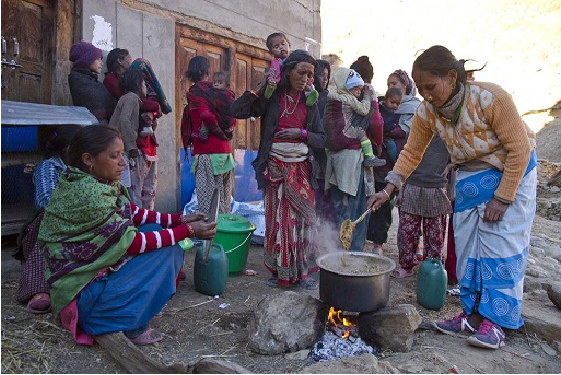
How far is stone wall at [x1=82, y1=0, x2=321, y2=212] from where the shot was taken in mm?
5395

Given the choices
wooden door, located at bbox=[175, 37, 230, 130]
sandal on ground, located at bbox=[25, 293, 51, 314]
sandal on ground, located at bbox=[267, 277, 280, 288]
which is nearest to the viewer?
sandal on ground, located at bbox=[25, 293, 51, 314]

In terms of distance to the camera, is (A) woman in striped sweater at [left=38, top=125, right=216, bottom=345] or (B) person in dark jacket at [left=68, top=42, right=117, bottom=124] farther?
(B) person in dark jacket at [left=68, top=42, right=117, bottom=124]

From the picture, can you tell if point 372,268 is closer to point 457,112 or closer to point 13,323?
point 457,112

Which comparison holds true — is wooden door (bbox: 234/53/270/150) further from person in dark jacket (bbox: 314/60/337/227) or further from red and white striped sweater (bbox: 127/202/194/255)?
red and white striped sweater (bbox: 127/202/194/255)

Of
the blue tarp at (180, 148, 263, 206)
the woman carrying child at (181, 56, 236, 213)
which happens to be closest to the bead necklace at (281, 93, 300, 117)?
the woman carrying child at (181, 56, 236, 213)

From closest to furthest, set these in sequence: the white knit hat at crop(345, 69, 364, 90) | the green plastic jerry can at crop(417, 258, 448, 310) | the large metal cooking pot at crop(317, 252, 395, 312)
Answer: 1. the large metal cooking pot at crop(317, 252, 395, 312)
2. the green plastic jerry can at crop(417, 258, 448, 310)
3. the white knit hat at crop(345, 69, 364, 90)

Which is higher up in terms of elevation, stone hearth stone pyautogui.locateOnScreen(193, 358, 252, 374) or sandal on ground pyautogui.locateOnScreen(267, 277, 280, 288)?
stone hearth stone pyautogui.locateOnScreen(193, 358, 252, 374)

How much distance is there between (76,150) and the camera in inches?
112

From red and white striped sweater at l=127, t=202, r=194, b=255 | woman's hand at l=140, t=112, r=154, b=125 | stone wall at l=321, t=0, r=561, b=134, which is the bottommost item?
red and white striped sweater at l=127, t=202, r=194, b=255

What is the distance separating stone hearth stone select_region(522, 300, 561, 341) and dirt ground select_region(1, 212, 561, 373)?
0.08m

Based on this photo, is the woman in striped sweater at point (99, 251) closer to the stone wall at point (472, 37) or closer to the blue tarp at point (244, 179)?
the blue tarp at point (244, 179)

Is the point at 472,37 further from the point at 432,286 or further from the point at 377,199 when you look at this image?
the point at 377,199

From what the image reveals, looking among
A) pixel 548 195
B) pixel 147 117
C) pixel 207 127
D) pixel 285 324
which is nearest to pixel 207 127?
pixel 207 127

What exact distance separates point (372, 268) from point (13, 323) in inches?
101
